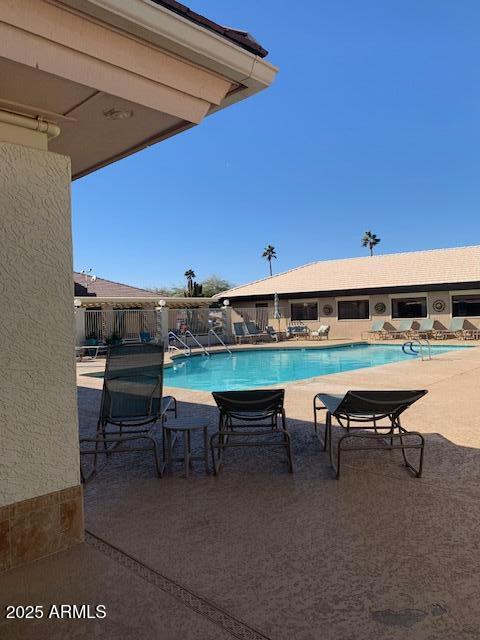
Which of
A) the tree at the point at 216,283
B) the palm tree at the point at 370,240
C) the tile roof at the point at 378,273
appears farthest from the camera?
the tree at the point at 216,283

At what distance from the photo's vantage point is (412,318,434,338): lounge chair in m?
24.8

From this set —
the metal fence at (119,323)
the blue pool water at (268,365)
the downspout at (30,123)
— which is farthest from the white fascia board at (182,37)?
the metal fence at (119,323)

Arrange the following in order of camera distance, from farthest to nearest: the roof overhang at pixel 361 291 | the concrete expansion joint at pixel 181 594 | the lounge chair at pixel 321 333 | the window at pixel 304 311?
the window at pixel 304 311, the lounge chair at pixel 321 333, the roof overhang at pixel 361 291, the concrete expansion joint at pixel 181 594

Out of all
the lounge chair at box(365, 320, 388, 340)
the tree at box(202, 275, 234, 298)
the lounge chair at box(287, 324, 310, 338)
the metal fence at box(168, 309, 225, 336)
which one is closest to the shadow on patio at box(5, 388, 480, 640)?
the lounge chair at box(365, 320, 388, 340)

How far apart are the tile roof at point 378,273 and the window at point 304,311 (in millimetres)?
1179

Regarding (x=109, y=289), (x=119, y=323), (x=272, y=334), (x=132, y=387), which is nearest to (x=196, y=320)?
(x=272, y=334)

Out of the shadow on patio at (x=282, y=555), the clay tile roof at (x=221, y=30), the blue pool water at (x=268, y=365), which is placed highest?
the clay tile roof at (x=221, y=30)

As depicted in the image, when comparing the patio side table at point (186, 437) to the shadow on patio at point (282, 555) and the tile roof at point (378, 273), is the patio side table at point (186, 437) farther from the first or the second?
the tile roof at point (378, 273)

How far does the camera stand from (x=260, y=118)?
24.4 meters

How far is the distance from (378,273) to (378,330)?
433cm

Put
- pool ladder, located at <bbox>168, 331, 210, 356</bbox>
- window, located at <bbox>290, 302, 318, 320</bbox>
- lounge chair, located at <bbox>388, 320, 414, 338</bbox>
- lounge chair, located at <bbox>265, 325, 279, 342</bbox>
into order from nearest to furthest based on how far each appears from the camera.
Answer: pool ladder, located at <bbox>168, 331, 210, 356</bbox> → lounge chair, located at <bbox>388, 320, 414, 338</bbox> → lounge chair, located at <bbox>265, 325, 279, 342</bbox> → window, located at <bbox>290, 302, 318, 320</bbox>

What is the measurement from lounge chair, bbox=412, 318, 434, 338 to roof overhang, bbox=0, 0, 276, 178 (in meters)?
23.6

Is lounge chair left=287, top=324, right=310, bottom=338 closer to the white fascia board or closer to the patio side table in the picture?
the patio side table

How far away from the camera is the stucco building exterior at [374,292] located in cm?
2516
